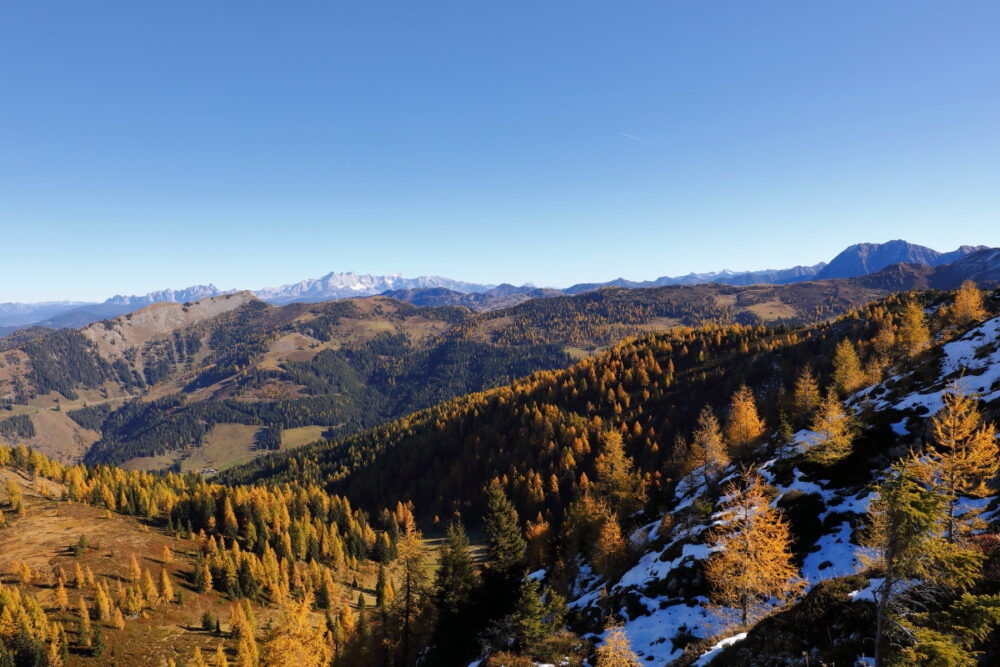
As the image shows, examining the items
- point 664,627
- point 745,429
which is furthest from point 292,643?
point 745,429

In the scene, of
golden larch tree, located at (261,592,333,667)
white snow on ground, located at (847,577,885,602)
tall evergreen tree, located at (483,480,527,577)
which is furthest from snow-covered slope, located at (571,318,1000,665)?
golden larch tree, located at (261,592,333,667)

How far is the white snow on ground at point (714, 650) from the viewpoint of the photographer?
2930cm

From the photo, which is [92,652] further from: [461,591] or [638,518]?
[638,518]

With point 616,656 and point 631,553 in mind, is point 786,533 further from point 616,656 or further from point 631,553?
point 631,553

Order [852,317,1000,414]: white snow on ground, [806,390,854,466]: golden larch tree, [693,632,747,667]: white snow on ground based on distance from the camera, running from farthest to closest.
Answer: [852,317,1000,414]: white snow on ground, [806,390,854,466]: golden larch tree, [693,632,747,667]: white snow on ground

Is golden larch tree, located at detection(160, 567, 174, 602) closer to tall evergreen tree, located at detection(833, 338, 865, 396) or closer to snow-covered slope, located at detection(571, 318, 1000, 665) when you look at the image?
snow-covered slope, located at detection(571, 318, 1000, 665)

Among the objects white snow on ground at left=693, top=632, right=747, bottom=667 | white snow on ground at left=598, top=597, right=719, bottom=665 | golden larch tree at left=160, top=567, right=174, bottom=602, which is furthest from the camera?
golden larch tree at left=160, top=567, right=174, bottom=602

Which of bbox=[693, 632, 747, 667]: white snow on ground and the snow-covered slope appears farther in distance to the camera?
the snow-covered slope

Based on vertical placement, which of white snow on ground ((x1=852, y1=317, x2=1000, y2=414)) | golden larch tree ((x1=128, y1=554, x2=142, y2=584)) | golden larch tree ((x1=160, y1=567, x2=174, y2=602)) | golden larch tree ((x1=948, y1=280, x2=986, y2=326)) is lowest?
golden larch tree ((x1=160, y1=567, x2=174, y2=602))

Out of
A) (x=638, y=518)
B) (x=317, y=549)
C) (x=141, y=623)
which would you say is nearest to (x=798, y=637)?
(x=638, y=518)

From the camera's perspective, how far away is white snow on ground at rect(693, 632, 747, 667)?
29297 mm

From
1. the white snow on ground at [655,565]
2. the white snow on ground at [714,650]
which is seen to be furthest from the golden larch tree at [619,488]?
the white snow on ground at [714,650]

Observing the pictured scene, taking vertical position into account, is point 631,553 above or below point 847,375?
below

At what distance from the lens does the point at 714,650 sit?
31.0 m
